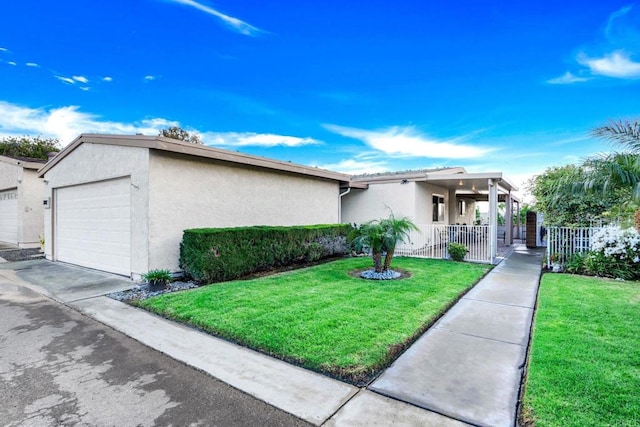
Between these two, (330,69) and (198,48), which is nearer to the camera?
(198,48)

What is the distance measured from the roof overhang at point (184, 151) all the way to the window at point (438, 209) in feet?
22.6

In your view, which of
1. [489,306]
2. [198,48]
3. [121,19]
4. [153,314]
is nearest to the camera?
[153,314]

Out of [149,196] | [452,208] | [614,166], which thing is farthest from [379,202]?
[149,196]

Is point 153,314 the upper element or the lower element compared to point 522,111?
lower

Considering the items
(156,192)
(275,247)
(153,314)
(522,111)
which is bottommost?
(153,314)

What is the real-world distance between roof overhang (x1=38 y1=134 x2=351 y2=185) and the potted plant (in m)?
2.81

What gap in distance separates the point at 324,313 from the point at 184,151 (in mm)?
5255

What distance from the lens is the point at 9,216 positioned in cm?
1598

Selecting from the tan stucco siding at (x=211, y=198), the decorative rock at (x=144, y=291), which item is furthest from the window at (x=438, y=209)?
the decorative rock at (x=144, y=291)

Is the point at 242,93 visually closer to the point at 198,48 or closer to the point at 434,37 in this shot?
the point at 198,48

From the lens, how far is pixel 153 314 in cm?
528

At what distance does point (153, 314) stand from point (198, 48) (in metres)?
9.95

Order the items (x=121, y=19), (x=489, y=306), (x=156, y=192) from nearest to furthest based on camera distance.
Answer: (x=489, y=306) < (x=156, y=192) < (x=121, y=19)

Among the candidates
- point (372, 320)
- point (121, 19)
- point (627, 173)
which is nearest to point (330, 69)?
point (121, 19)
